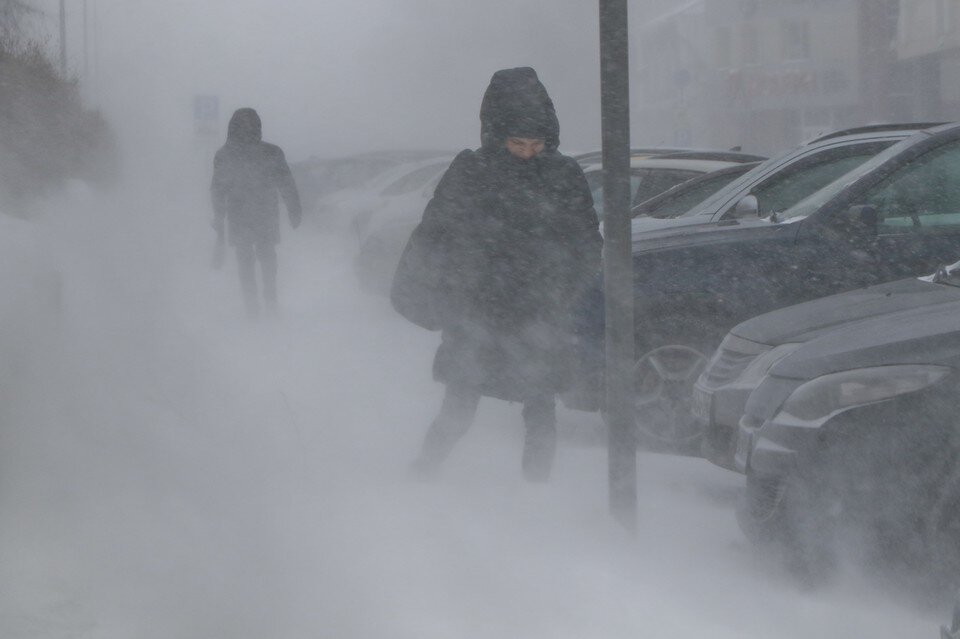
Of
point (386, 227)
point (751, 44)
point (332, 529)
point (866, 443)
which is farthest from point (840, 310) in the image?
point (751, 44)

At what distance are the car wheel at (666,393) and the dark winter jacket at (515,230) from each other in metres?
1.24

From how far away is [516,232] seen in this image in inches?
197

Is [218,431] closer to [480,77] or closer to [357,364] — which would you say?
[357,364]

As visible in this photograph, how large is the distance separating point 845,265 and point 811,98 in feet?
140

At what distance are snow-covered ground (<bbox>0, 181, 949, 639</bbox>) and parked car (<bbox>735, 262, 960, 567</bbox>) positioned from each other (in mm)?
207

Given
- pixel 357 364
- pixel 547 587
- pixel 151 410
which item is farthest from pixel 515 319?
pixel 357 364

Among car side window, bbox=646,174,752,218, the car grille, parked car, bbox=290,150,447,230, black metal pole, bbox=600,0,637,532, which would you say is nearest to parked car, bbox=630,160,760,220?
car side window, bbox=646,174,752,218

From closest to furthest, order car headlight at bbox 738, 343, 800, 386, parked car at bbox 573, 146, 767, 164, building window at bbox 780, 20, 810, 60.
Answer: car headlight at bbox 738, 343, 800, 386
parked car at bbox 573, 146, 767, 164
building window at bbox 780, 20, 810, 60

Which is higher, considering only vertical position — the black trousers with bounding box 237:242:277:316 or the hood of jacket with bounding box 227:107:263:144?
the hood of jacket with bounding box 227:107:263:144

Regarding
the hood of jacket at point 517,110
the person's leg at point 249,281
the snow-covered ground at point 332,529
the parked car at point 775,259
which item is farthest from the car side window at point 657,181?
the hood of jacket at point 517,110

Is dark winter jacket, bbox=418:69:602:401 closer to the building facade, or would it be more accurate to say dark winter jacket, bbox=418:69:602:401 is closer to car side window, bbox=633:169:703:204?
car side window, bbox=633:169:703:204

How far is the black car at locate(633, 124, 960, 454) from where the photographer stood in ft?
19.3

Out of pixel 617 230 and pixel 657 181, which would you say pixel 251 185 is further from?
pixel 617 230

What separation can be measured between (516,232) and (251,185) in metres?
5.86
